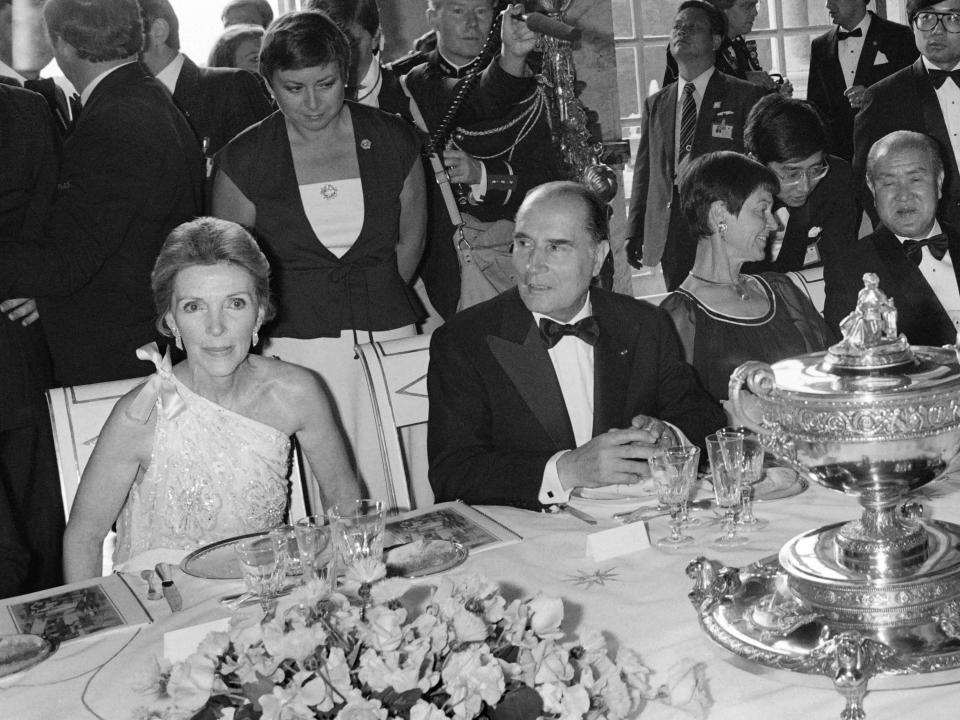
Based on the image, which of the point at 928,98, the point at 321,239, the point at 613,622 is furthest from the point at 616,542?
the point at 928,98

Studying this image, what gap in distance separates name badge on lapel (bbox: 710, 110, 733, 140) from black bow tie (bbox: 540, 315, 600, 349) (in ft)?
7.72

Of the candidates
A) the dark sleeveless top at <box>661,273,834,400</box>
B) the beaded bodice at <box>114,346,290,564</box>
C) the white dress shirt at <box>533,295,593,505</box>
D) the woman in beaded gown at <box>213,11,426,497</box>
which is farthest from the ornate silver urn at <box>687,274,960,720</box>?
the woman in beaded gown at <box>213,11,426,497</box>

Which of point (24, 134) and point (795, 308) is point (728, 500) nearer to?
point (795, 308)

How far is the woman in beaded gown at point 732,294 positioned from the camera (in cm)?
340

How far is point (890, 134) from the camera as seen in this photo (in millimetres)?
4793

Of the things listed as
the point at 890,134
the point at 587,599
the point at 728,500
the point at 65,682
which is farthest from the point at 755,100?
the point at 65,682

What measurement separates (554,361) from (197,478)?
0.87 meters

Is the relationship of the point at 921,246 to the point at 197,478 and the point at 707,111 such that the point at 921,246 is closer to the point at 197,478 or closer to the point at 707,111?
the point at 707,111

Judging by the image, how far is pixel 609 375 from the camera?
8.65 feet

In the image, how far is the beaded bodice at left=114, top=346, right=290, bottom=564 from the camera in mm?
2422

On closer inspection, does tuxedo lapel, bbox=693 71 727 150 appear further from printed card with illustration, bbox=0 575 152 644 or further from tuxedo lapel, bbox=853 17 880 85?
printed card with illustration, bbox=0 575 152 644

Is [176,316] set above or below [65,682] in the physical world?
above

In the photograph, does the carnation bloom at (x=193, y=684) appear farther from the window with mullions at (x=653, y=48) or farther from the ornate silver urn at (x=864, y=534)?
the window with mullions at (x=653, y=48)

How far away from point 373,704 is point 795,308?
2901 mm
